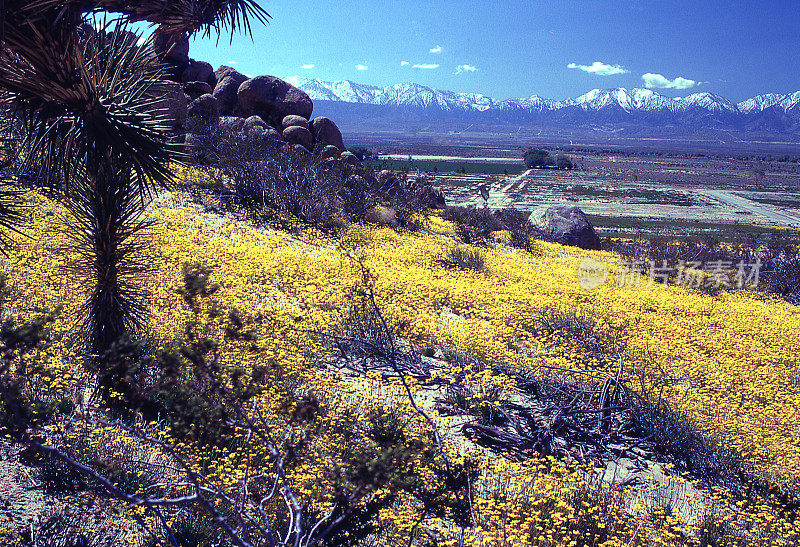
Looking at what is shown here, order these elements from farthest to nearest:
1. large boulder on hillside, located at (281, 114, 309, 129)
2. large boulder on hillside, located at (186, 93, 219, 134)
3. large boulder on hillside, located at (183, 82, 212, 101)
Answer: large boulder on hillside, located at (281, 114, 309, 129) → large boulder on hillside, located at (183, 82, 212, 101) → large boulder on hillside, located at (186, 93, 219, 134)

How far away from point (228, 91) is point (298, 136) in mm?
4515

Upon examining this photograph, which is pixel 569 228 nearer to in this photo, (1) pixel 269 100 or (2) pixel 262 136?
(2) pixel 262 136

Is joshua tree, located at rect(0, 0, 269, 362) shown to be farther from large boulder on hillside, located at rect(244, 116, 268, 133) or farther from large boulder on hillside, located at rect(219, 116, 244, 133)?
large boulder on hillside, located at rect(244, 116, 268, 133)

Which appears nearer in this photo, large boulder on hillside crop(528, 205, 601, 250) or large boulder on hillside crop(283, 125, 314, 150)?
large boulder on hillside crop(528, 205, 601, 250)

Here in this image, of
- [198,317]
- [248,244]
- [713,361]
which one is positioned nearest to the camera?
[198,317]

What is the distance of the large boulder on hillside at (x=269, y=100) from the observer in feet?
71.3

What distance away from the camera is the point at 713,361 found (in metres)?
8.36

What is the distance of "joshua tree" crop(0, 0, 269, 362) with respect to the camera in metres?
3.79

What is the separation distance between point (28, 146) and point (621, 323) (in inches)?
373

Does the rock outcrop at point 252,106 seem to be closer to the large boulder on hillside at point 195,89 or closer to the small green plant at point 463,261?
the large boulder on hillside at point 195,89

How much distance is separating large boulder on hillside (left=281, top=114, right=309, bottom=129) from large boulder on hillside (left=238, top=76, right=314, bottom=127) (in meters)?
0.64

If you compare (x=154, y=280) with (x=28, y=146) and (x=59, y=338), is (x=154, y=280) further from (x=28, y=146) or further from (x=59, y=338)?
(x=28, y=146)

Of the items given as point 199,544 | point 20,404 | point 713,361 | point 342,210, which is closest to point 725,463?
point 713,361

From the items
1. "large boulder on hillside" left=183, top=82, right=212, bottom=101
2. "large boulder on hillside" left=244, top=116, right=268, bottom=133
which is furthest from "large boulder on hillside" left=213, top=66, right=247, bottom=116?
"large boulder on hillside" left=244, top=116, right=268, bottom=133
